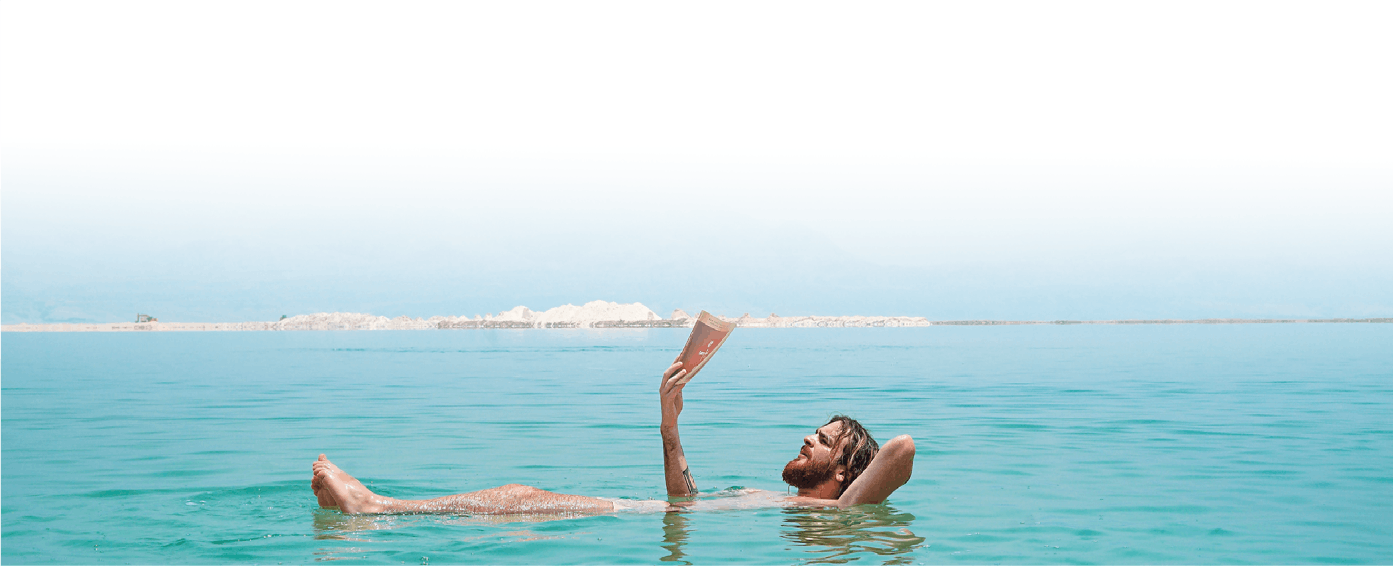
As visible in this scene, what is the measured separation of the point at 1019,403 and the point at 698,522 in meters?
18.7

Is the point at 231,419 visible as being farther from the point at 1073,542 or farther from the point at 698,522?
the point at 1073,542

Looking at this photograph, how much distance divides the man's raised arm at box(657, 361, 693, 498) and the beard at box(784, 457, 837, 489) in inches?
38.5

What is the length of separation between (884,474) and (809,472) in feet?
3.40

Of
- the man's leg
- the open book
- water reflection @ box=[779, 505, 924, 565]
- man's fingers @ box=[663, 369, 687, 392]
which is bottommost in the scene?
water reflection @ box=[779, 505, 924, 565]

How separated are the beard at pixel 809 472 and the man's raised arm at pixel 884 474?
387 mm

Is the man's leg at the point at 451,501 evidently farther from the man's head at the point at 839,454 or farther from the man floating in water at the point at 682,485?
the man's head at the point at 839,454

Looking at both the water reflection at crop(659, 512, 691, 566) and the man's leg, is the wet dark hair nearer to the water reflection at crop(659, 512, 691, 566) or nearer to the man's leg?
the water reflection at crop(659, 512, 691, 566)

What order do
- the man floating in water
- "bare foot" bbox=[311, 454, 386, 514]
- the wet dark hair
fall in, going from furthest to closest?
1. the wet dark hair
2. "bare foot" bbox=[311, 454, 386, 514]
3. the man floating in water

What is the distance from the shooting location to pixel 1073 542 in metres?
10.1

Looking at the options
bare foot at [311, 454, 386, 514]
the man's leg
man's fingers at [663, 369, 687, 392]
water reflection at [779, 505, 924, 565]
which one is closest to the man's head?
water reflection at [779, 505, 924, 565]

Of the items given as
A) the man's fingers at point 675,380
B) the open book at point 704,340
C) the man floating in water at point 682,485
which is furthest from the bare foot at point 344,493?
the open book at point 704,340

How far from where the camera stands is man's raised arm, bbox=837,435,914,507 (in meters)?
9.43

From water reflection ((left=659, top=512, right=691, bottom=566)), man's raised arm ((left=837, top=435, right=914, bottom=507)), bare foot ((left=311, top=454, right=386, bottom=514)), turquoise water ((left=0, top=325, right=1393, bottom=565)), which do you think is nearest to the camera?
water reflection ((left=659, top=512, right=691, bottom=566))

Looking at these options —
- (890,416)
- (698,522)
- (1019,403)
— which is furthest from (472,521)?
(1019,403)
